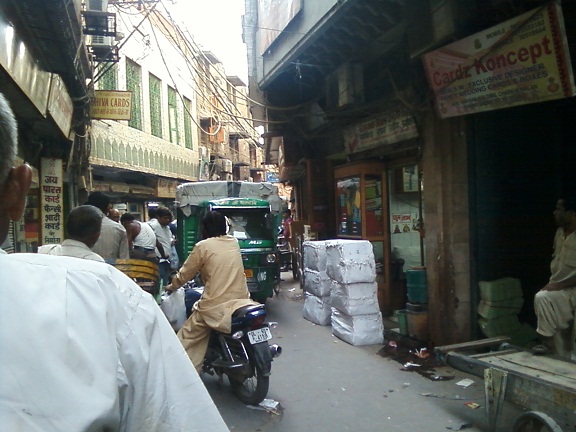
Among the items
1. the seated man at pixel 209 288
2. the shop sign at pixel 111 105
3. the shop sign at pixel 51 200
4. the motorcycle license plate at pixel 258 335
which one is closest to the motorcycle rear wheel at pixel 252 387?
the motorcycle license plate at pixel 258 335

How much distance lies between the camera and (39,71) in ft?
20.7

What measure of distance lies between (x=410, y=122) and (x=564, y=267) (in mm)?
2982

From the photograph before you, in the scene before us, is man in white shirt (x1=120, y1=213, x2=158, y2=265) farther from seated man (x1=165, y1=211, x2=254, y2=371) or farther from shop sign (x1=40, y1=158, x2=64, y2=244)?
seated man (x1=165, y1=211, x2=254, y2=371)

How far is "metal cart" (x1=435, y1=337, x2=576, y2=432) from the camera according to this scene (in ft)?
11.1

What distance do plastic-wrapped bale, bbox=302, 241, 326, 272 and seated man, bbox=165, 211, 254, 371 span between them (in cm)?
321

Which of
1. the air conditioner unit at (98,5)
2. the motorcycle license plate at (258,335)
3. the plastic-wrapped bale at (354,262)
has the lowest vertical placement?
the motorcycle license plate at (258,335)

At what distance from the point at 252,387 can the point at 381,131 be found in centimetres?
486

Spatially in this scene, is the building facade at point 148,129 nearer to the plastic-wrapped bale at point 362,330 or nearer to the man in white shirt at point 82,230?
the plastic-wrapped bale at point 362,330

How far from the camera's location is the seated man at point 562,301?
514 centimetres

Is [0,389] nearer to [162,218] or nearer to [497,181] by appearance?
[497,181]

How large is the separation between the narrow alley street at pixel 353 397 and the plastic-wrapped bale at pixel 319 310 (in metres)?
1.17

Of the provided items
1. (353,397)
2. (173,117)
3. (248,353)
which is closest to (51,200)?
(248,353)

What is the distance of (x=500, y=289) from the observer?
6.28m

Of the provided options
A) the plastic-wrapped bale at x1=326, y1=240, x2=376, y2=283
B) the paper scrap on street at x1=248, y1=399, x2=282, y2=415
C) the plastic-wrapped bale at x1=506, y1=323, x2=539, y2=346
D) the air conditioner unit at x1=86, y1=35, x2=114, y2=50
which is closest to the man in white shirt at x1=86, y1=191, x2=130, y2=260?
the paper scrap on street at x1=248, y1=399, x2=282, y2=415
